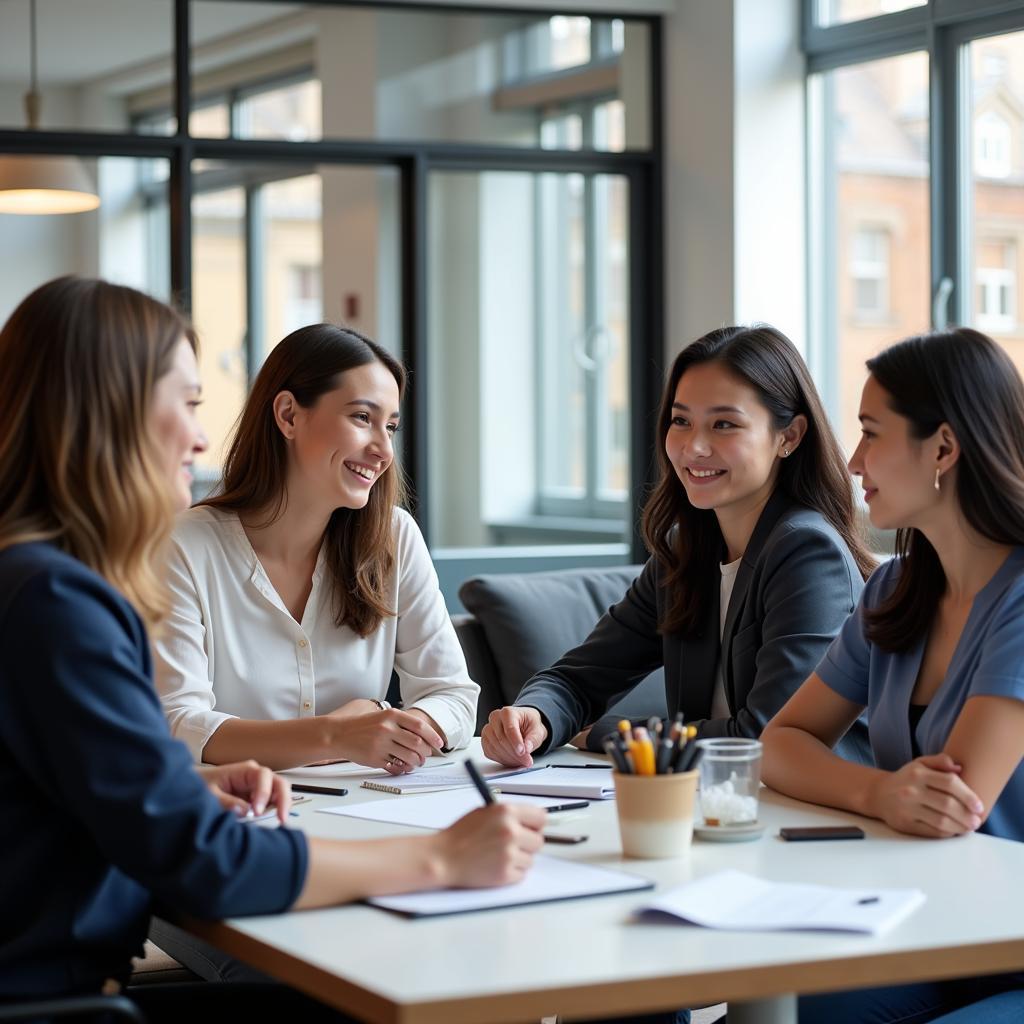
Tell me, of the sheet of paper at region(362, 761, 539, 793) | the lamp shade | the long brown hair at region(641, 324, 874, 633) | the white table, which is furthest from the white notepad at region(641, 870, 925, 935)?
the lamp shade

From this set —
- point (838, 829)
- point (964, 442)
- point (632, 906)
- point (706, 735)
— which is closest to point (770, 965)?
point (632, 906)

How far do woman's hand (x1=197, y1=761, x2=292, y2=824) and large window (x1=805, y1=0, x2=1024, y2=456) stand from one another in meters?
Answer: 3.44

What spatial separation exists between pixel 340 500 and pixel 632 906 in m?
1.21

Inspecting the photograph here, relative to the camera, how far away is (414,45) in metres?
5.58

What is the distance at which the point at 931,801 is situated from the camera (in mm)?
1769

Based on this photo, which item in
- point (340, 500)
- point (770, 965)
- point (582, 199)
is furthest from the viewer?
point (582, 199)

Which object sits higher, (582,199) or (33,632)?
(582,199)

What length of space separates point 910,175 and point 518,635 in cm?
266

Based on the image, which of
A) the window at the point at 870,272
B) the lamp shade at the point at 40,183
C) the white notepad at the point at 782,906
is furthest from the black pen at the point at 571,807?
the lamp shade at the point at 40,183

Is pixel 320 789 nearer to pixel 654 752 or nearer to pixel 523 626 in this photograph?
pixel 654 752

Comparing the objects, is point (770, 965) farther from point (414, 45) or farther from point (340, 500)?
point (414, 45)

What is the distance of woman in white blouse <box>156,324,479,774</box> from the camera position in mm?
2461

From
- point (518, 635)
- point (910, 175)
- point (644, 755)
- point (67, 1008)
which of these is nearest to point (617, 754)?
point (644, 755)

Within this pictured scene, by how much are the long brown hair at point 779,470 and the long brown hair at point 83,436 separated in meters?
1.25
